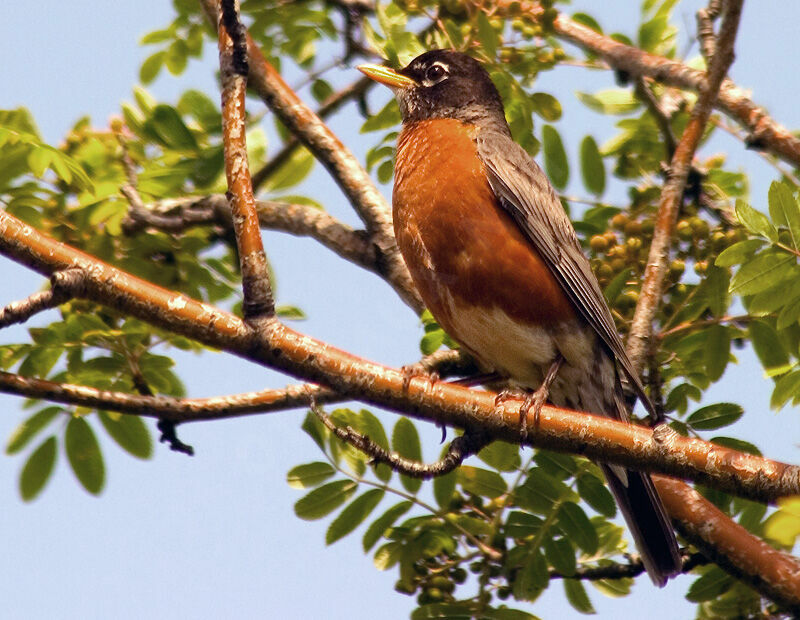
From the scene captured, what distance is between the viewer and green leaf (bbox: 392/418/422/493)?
4.20 metres

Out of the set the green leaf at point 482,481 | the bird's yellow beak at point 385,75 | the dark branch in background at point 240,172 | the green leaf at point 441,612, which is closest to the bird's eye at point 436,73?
the bird's yellow beak at point 385,75

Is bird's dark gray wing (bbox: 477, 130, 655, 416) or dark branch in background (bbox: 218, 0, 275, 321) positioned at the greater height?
bird's dark gray wing (bbox: 477, 130, 655, 416)

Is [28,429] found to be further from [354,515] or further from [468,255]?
[468,255]

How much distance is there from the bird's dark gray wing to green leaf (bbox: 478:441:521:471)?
0.55 meters

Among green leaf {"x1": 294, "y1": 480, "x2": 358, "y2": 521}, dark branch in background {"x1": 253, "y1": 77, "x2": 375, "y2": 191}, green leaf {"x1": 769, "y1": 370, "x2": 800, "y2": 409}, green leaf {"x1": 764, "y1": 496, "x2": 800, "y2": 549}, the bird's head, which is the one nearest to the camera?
green leaf {"x1": 764, "y1": 496, "x2": 800, "y2": 549}

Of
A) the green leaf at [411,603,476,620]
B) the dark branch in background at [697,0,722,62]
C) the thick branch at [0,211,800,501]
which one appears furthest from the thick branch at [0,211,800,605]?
the dark branch in background at [697,0,722,62]

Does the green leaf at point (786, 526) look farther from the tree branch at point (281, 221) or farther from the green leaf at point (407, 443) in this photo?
the tree branch at point (281, 221)

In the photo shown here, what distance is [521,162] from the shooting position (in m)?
4.93

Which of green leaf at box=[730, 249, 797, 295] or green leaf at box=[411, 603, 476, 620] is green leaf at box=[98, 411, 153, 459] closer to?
green leaf at box=[411, 603, 476, 620]

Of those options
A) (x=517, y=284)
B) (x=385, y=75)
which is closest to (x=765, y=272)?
(x=517, y=284)

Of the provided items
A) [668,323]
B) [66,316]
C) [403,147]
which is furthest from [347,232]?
[668,323]

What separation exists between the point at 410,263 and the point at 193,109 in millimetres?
1589

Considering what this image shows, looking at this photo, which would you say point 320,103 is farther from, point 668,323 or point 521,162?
point 668,323

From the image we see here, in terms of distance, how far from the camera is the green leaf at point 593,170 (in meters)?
5.04
